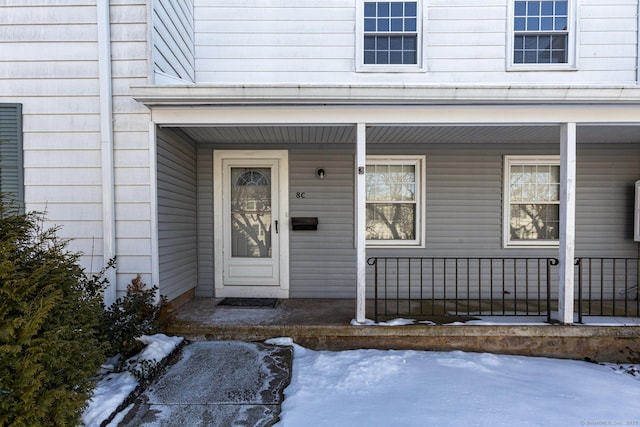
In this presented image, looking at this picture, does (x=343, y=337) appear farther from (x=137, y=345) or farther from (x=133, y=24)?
(x=133, y=24)

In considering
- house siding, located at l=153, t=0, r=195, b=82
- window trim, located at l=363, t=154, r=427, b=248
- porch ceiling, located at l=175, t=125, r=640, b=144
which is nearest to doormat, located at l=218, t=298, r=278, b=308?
→ window trim, located at l=363, t=154, r=427, b=248

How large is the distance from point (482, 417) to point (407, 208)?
3079 millimetres

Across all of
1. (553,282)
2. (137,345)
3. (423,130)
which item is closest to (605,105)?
(423,130)

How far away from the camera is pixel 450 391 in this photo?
288 cm

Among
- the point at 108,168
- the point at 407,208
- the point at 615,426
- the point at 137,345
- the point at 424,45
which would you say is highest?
the point at 424,45

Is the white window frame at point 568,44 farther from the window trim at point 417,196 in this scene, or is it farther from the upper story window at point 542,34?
the window trim at point 417,196

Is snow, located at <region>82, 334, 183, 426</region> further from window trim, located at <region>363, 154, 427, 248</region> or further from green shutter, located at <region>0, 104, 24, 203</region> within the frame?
window trim, located at <region>363, 154, 427, 248</region>

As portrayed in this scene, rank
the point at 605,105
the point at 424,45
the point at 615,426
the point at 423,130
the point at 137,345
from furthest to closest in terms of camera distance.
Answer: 1. the point at 424,45
2. the point at 423,130
3. the point at 605,105
4. the point at 137,345
5. the point at 615,426

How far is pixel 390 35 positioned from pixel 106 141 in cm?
397

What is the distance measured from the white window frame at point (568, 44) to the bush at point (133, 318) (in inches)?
215

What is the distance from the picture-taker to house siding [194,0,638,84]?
4922mm

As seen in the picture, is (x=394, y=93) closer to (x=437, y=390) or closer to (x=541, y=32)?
(x=437, y=390)

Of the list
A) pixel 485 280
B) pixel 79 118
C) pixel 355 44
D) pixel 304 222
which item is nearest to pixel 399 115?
pixel 355 44

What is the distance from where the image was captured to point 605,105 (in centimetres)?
350
